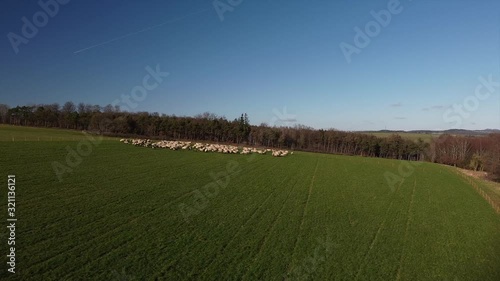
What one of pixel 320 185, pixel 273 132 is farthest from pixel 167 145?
pixel 273 132

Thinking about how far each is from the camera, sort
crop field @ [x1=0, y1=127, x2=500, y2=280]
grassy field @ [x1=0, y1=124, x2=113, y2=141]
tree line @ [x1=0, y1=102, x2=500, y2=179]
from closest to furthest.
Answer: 1. crop field @ [x1=0, y1=127, x2=500, y2=280]
2. grassy field @ [x1=0, y1=124, x2=113, y2=141]
3. tree line @ [x1=0, y1=102, x2=500, y2=179]

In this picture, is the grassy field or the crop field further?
the grassy field

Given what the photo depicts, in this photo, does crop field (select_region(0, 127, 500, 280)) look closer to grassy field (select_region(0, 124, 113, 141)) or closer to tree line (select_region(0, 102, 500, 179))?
grassy field (select_region(0, 124, 113, 141))

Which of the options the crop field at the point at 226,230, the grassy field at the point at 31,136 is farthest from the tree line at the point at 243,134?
the crop field at the point at 226,230

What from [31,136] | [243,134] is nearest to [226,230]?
[31,136]

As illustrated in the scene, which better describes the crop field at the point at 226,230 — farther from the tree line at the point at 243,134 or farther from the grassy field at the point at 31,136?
the tree line at the point at 243,134

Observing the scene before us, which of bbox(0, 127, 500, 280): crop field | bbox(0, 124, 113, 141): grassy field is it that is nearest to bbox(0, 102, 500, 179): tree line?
bbox(0, 124, 113, 141): grassy field
